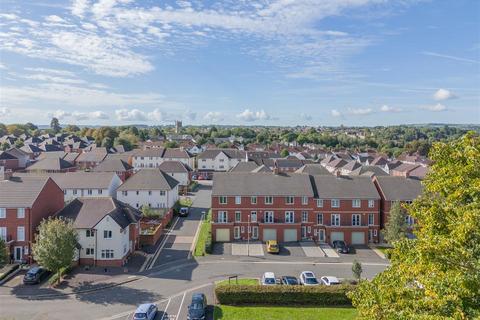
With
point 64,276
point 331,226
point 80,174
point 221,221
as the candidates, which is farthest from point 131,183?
point 331,226

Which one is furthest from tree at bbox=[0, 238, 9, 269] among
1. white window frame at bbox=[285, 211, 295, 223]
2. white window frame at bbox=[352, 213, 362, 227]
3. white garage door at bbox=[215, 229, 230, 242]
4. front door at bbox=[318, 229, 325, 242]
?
white window frame at bbox=[352, 213, 362, 227]

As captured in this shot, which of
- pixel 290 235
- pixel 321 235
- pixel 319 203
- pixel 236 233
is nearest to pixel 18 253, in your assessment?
pixel 236 233

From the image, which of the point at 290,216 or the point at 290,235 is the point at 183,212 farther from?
the point at 290,235

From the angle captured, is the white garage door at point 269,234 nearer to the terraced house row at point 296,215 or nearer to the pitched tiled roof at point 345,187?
the terraced house row at point 296,215

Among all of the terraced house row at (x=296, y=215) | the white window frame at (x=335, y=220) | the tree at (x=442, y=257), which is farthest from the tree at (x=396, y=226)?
the tree at (x=442, y=257)

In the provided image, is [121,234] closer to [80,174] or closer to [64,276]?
[64,276]

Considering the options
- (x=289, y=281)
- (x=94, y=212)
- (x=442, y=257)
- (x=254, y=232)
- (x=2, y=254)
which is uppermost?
(x=442, y=257)

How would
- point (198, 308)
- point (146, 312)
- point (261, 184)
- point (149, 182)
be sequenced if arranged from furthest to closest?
1. point (149, 182)
2. point (261, 184)
3. point (198, 308)
4. point (146, 312)
